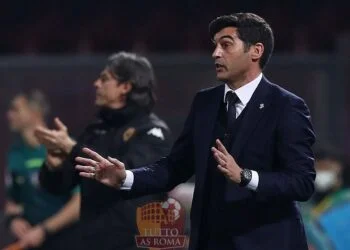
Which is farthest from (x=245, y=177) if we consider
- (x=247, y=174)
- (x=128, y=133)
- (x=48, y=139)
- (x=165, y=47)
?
(x=165, y=47)

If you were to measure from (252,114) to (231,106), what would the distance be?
0.31ft

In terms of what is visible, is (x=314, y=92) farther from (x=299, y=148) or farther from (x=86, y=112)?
(x=299, y=148)

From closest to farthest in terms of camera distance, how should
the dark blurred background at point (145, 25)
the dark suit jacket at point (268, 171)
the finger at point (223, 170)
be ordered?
the finger at point (223, 170) → the dark suit jacket at point (268, 171) → the dark blurred background at point (145, 25)

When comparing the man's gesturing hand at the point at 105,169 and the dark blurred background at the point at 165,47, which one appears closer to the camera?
the man's gesturing hand at the point at 105,169

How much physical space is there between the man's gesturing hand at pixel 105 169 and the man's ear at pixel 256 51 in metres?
0.56

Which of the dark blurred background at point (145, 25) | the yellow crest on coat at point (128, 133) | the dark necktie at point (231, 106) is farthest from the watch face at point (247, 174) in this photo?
the dark blurred background at point (145, 25)

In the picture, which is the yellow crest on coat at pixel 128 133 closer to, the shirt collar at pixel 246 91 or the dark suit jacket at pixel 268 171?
the dark suit jacket at pixel 268 171

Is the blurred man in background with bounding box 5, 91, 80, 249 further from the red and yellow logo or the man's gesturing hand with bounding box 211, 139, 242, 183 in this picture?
the man's gesturing hand with bounding box 211, 139, 242, 183

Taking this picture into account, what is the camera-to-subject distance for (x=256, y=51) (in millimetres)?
4086

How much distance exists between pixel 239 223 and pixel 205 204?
14cm

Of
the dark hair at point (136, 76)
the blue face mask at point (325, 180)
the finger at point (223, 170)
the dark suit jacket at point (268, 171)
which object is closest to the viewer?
the finger at point (223, 170)

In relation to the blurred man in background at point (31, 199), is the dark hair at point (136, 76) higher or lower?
higher

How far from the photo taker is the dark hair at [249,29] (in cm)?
408

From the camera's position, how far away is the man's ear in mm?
4074
